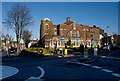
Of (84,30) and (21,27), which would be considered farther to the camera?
(84,30)

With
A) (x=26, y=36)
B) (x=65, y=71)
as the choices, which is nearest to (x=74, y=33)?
(x=26, y=36)

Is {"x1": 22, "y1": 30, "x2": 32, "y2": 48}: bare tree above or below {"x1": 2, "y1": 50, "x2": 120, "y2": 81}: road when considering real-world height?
above

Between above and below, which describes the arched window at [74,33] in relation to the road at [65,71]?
above

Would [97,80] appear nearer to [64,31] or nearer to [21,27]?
[21,27]

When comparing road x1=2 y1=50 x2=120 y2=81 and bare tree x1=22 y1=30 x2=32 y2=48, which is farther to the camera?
bare tree x1=22 y1=30 x2=32 y2=48

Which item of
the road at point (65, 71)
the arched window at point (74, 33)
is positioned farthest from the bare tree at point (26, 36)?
the road at point (65, 71)

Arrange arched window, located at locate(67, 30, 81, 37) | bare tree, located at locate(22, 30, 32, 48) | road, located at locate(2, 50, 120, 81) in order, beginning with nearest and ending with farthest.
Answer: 1. road, located at locate(2, 50, 120, 81)
2. arched window, located at locate(67, 30, 81, 37)
3. bare tree, located at locate(22, 30, 32, 48)

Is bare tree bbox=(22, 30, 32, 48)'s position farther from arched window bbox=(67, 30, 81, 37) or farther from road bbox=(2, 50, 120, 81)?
road bbox=(2, 50, 120, 81)

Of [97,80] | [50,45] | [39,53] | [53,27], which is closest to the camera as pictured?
[97,80]

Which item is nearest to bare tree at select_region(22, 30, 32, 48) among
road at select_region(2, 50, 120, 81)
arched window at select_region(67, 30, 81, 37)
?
arched window at select_region(67, 30, 81, 37)

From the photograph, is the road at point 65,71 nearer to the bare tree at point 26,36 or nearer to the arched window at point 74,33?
the arched window at point 74,33

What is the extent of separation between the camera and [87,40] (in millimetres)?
44656

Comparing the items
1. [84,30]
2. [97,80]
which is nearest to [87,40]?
[84,30]

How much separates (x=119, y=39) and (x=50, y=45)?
4586cm
